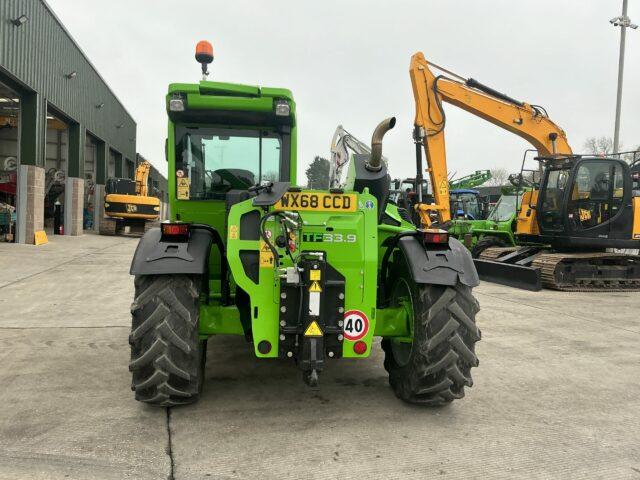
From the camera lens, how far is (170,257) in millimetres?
3594

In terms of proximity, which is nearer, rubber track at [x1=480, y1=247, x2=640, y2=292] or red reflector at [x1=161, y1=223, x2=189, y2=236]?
red reflector at [x1=161, y1=223, x2=189, y2=236]

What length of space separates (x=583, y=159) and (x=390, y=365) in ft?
29.2

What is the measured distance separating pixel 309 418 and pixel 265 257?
1156 mm


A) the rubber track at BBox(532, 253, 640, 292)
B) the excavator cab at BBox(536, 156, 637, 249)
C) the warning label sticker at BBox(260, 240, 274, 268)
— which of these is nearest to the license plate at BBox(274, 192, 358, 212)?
the warning label sticker at BBox(260, 240, 274, 268)

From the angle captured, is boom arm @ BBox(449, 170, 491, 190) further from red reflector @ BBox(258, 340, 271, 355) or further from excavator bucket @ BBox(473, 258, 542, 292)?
red reflector @ BBox(258, 340, 271, 355)

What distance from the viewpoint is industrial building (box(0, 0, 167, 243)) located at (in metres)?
16.0

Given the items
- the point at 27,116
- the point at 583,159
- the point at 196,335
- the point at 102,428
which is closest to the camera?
the point at 102,428

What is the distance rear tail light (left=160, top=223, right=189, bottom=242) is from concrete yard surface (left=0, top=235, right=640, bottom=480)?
1.22m

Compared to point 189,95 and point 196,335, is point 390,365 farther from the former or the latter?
point 189,95

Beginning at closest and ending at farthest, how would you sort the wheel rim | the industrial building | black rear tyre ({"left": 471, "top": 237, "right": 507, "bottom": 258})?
the wheel rim → black rear tyre ({"left": 471, "top": 237, "right": 507, "bottom": 258}) → the industrial building

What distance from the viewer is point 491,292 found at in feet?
33.9

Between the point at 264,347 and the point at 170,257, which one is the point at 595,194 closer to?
the point at 264,347

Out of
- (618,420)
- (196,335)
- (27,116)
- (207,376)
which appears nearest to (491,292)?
(618,420)

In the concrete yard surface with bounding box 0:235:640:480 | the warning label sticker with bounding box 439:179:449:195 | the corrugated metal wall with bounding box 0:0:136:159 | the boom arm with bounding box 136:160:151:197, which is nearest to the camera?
the concrete yard surface with bounding box 0:235:640:480
